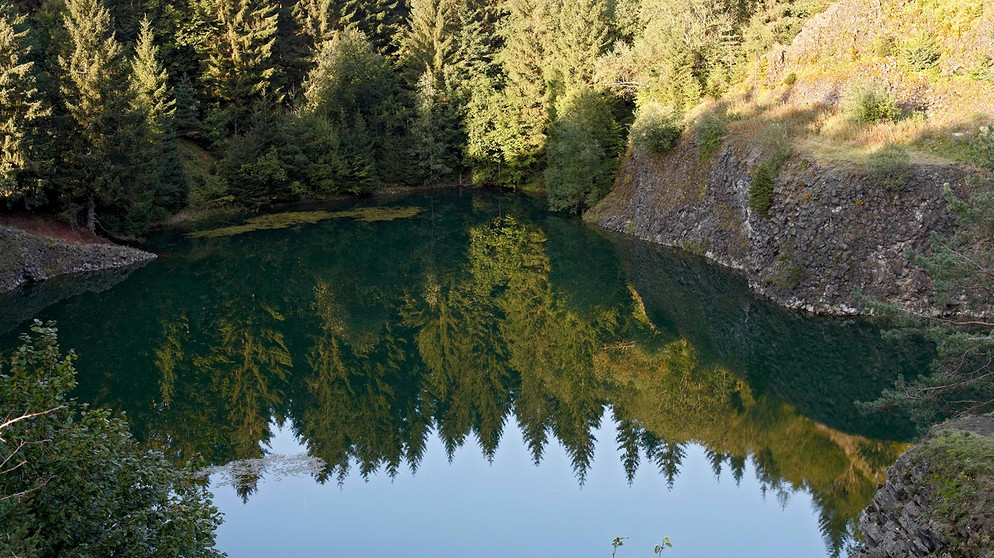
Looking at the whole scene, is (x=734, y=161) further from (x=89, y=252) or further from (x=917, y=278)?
(x=89, y=252)

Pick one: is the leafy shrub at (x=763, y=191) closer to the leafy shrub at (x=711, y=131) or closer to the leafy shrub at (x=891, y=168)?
the leafy shrub at (x=891, y=168)

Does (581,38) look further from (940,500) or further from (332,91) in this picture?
(940,500)

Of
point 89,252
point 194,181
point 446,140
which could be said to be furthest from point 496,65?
point 89,252

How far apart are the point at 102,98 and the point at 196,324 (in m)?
13.2

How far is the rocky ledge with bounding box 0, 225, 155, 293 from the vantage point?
31.4 m

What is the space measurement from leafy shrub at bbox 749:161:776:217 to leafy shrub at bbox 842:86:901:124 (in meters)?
4.08

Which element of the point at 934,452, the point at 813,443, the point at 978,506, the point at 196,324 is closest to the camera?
the point at 978,506

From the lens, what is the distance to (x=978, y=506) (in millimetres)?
9094

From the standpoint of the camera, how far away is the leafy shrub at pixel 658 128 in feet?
129

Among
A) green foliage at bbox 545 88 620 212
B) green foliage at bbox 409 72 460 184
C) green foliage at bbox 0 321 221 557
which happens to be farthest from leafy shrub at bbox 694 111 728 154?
green foliage at bbox 0 321 221 557

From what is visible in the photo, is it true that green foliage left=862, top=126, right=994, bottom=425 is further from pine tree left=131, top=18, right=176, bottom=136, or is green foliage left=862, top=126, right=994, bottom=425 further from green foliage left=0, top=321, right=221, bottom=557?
A: pine tree left=131, top=18, right=176, bottom=136

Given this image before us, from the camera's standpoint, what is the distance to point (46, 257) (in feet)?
108

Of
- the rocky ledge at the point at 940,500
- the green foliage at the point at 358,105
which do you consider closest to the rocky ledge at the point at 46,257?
the green foliage at the point at 358,105

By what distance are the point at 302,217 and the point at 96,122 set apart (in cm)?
1478
